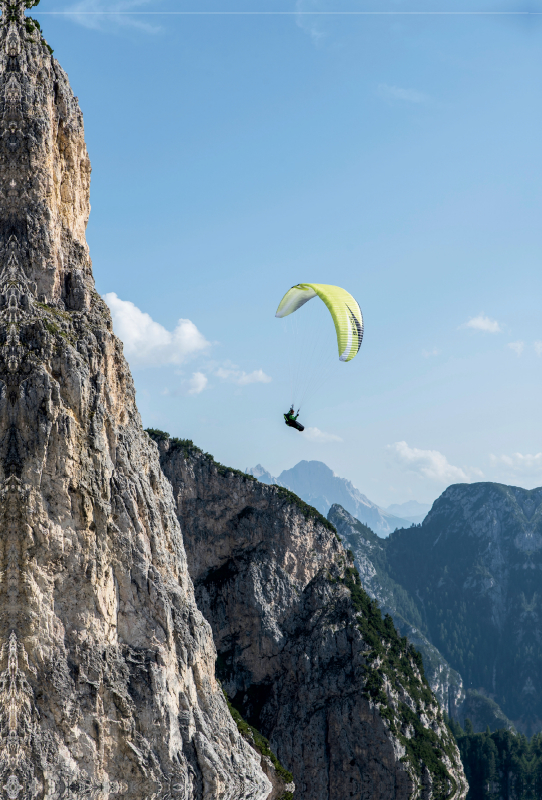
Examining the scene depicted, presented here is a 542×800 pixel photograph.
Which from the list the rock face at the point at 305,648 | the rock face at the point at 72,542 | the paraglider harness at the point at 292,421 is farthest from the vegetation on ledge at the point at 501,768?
the paraglider harness at the point at 292,421

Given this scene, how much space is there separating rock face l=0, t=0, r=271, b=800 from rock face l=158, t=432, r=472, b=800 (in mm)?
39395

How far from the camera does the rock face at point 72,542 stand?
35.9 meters

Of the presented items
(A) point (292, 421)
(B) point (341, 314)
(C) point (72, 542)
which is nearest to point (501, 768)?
(A) point (292, 421)

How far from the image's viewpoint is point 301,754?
85.4m

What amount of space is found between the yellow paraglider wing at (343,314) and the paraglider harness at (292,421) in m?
6.16

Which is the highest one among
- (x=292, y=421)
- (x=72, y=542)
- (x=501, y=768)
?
(x=292, y=421)

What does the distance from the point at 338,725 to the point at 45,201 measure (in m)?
69.7

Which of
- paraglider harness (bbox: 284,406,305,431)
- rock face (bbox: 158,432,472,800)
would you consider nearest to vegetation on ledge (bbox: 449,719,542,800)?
rock face (bbox: 158,432,472,800)

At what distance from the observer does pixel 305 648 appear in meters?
91.6

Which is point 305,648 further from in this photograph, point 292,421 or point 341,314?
point 341,314

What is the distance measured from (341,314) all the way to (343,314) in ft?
0.46

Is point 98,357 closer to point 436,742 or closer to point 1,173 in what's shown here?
point 1,173

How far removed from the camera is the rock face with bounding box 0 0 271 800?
35.9 metres

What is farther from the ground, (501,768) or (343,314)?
(343,314)
